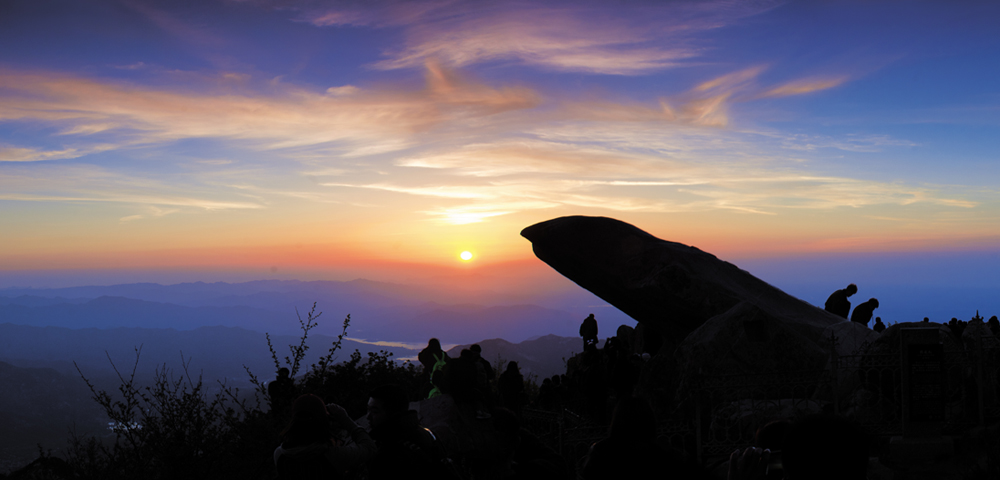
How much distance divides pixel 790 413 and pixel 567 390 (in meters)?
9.38

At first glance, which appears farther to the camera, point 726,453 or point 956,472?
point 726,453

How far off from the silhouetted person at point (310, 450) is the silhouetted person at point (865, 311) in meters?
17.9

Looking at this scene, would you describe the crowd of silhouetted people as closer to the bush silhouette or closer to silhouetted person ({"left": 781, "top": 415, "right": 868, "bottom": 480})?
silhouetted person ({"left": 781, "top": 415, "right": 868, "bottom": 480})

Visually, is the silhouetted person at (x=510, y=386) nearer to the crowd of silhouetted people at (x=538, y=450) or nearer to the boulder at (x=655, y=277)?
the boulder at (x=655, y=277)

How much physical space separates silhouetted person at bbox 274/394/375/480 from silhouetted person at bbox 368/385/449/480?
1.24ft

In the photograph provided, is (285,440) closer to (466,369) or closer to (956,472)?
(466,369)

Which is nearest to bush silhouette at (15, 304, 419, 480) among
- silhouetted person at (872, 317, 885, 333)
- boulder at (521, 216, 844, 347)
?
boulder at (521, 216, 844, 347)

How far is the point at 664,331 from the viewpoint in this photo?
64.5 feet

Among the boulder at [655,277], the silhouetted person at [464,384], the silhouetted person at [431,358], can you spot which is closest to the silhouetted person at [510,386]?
the silhouetted person at [431,358]

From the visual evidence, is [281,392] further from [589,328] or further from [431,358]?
[589,328]

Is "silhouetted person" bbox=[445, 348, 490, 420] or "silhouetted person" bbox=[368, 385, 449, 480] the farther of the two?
"silhouetted person" bbox=[445, 348, 490, 420]

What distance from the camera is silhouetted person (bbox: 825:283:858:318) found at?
64.3 ft

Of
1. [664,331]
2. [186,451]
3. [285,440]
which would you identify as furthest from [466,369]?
[664,331]

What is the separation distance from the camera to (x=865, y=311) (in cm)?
1819
